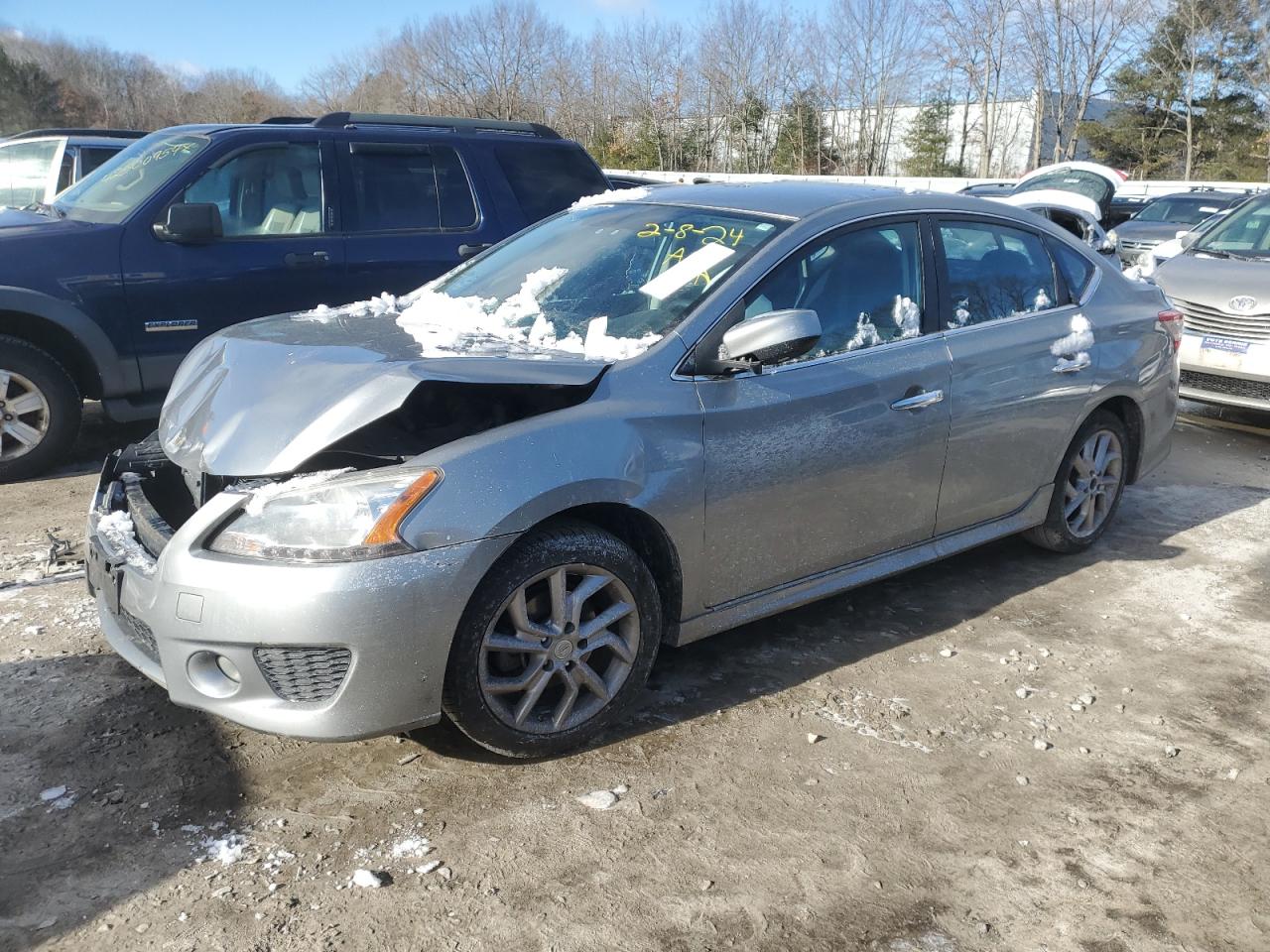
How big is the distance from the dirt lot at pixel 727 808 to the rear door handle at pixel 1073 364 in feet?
3.71

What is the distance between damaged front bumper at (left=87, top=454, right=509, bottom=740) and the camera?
2.81 metres

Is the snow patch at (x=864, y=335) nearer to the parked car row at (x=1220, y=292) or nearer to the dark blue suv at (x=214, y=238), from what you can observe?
the parked car row at (x=1220, y=292)

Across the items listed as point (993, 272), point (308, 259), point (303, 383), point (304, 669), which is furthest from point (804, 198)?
point (308, 259)

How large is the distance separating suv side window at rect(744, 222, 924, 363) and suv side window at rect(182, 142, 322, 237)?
12.6 feet

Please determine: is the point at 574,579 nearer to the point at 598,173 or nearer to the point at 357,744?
the point at 357,744

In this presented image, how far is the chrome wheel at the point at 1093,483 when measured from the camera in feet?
16.5

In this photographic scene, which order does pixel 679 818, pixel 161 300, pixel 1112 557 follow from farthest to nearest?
pixel 161 300, pixel 1112 557, pixel 679 818

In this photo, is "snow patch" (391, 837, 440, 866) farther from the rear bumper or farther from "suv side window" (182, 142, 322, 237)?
the rear bumper

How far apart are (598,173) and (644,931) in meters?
6.27

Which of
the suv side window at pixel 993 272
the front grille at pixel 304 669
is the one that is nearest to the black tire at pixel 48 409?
the front grille at pixel 304 669

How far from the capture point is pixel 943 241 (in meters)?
4.36

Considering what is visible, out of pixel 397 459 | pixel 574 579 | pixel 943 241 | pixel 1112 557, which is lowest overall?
pixel 1112 557

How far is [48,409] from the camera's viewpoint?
5910 millimetres

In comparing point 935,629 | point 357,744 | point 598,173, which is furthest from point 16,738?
point 598,173
